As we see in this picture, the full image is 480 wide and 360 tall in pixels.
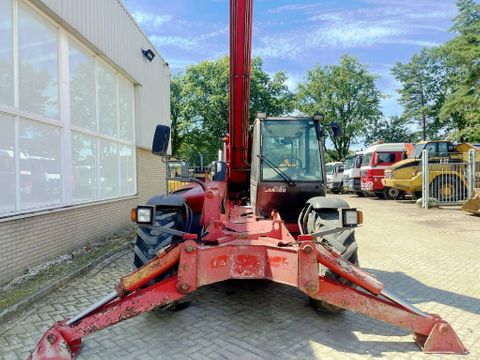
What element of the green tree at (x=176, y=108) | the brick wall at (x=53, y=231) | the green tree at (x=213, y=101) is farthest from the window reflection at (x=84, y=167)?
the green tree at (x=176, y=108)

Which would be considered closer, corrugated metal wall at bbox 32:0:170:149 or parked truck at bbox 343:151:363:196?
corrugated metal wall at bbox 32:0:170:149

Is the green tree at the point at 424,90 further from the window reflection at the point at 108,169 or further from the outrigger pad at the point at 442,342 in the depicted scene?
the outrigger pad at the point at 442,342

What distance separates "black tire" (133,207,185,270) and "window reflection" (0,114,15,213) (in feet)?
7.97

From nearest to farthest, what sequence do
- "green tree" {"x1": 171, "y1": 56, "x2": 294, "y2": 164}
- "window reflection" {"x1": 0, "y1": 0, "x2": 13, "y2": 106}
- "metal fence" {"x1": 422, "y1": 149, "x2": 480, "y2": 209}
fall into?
"window reflection" {"x1": 0, "y1": 0, "x2": 13, "y2": 106} < "metal fence" {"x1": 422, "y1": 149, "x2": 480, "y2": 209} < "green tree" {"x1": 171, "y1": 56, "x2": 294, "y2": 164}

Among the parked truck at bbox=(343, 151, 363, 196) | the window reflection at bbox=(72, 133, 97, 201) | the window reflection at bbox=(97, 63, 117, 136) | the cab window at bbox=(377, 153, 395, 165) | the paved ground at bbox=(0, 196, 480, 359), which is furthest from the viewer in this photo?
the parked truck at bbox=(343, 151, 363, 196)

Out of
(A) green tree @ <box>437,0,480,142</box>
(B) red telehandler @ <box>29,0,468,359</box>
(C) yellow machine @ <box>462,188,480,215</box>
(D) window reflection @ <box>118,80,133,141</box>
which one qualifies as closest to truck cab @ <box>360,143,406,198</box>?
(A) green tree @ <box>437,0,480,142</box>

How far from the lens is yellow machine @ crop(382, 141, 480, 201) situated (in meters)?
16.1

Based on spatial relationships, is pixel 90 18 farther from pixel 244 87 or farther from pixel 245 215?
pixel 245 215

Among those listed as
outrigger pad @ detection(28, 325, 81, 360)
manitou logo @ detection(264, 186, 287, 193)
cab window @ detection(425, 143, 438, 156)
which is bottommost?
outrigger pad @ detection(28, 325, 81, 360)

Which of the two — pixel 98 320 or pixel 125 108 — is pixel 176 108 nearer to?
pixel 125 108

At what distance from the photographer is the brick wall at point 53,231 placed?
220 inches

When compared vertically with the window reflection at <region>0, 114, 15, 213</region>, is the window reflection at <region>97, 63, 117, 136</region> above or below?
above

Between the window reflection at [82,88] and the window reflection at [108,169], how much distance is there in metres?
0.83

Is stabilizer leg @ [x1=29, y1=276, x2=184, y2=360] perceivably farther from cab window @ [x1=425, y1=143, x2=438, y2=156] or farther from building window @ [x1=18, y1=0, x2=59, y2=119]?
cab window @ [x1=425, y1=143, x2=438, y2=156]
